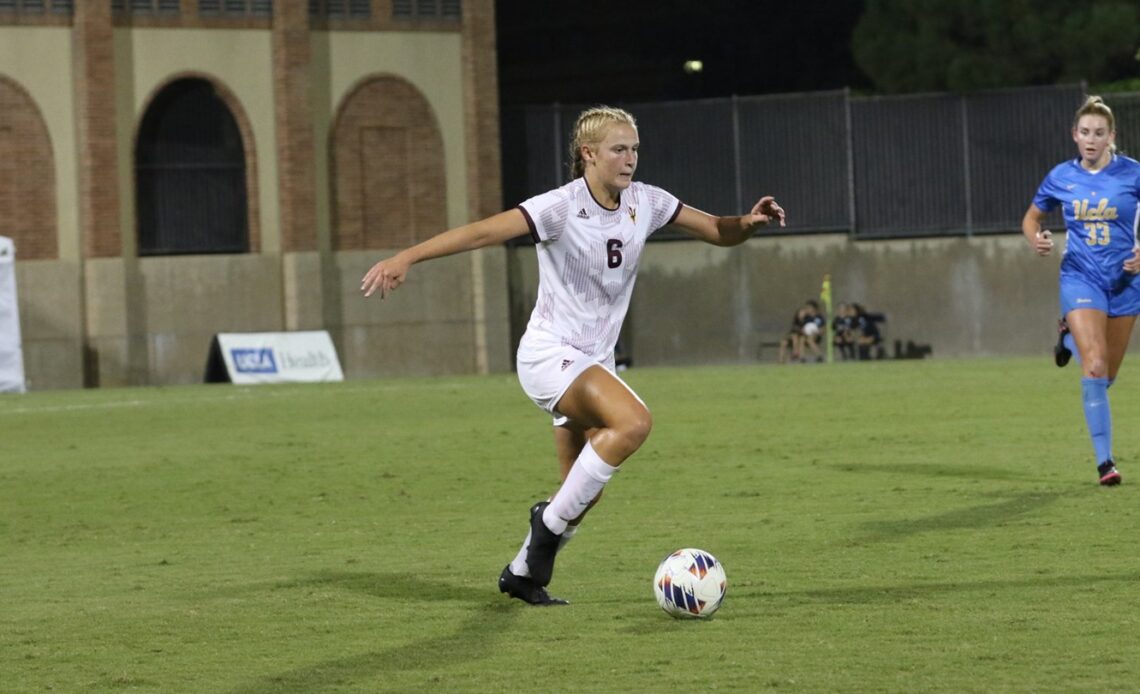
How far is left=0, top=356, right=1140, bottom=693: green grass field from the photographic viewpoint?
688 cm

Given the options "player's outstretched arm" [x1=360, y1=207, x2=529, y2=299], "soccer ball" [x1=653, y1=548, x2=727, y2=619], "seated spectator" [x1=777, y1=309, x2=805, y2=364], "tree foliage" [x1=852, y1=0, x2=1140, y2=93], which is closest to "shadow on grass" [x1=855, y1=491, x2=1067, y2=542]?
"soccer ball" [x1=653, y1=548, x2=727, y2=619]

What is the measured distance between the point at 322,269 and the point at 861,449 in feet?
74.5

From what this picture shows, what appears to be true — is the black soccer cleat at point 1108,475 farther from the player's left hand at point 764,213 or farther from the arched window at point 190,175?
the arched window at point 190,175

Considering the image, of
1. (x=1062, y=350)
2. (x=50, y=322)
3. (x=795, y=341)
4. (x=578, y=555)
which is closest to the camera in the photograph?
(x=578, y=555)

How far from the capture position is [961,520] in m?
11.0

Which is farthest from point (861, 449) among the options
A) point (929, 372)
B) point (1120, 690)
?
point (929, 372)

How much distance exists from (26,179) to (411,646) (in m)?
30.0

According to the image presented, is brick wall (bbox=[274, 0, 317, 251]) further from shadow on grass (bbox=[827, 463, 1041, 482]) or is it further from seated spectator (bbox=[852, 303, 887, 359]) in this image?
shadow on grass (bbox=[827, 463, 1041, 482])

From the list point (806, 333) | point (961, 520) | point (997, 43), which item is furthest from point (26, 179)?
point (961, 520)

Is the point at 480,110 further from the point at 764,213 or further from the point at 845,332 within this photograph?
the point at 764,213

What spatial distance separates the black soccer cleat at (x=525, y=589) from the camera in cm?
828

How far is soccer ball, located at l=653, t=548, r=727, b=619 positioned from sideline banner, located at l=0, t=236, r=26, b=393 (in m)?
23.4

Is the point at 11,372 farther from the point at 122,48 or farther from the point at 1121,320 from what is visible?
the point at 1121,320

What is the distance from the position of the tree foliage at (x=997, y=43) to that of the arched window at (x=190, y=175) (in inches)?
516
